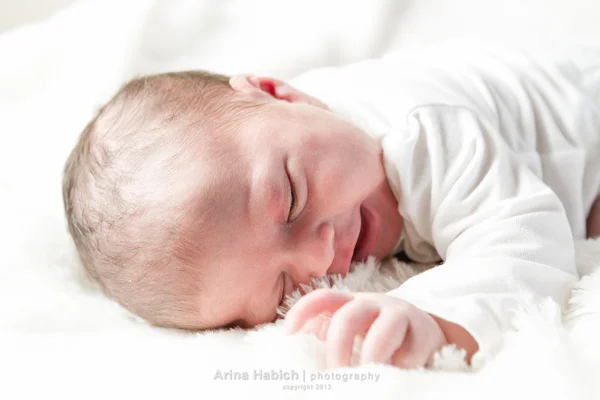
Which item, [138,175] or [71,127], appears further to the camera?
[71,127]

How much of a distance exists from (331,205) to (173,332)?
0.29m

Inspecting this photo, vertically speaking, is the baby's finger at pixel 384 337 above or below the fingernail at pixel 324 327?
above

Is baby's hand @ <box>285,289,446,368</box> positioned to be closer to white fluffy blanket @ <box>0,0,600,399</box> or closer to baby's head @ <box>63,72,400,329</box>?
white fluffy blanket @ <box>0,0,600,399</box>

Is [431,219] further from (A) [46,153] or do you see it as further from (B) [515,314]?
(A) [46,153]

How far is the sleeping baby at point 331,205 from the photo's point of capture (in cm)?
88

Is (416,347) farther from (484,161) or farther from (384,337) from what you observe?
(484,161)

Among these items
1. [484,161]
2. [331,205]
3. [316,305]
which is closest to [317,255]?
[331,205]

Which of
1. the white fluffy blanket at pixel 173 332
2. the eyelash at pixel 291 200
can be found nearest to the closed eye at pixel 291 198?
the eyelash at pixel 291 200

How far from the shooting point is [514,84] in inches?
52.8

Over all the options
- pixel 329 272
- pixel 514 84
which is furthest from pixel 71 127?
pixel 514 84

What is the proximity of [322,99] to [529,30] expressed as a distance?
0.70m

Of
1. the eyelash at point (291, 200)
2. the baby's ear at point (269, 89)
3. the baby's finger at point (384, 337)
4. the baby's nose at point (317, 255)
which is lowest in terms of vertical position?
the baby's nose at point (317, 255)

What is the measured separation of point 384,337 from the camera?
0.80 m

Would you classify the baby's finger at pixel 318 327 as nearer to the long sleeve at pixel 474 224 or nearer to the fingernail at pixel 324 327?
the fingernail at pixel 324 327
